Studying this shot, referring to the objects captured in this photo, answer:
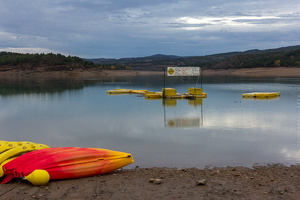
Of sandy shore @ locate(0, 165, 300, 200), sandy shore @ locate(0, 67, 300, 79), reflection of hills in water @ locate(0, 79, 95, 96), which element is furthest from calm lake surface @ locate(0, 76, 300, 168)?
sandy shore @ locate(0, 67, 300, 79)

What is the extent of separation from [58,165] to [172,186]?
8.75 feet

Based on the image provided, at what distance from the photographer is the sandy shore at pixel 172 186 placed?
7.06 m

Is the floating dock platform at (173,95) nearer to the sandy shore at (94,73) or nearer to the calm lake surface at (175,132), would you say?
the calm lake surface at (175,132)

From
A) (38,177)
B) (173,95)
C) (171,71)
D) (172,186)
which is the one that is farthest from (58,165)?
(173,95)

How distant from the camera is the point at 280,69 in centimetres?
9325

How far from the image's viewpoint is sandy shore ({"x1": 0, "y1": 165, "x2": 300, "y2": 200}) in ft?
23.2

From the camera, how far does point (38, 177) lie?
7582 mm

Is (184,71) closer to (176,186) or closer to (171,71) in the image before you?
(171,71)

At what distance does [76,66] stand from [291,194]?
88.0 metres

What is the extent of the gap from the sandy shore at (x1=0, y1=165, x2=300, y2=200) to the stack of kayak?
0.54 ft

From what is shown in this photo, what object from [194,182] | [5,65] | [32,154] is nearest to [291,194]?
[194,182]

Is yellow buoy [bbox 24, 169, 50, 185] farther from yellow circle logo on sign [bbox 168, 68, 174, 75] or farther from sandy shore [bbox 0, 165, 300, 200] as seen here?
yellow circle logo on sign [bbox 168, 68, 174, 75]

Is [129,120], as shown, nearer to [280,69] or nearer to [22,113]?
[22,113]

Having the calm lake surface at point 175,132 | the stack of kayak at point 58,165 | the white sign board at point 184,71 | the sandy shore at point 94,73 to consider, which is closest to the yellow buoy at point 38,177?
the stack of kayak at point 58,165
